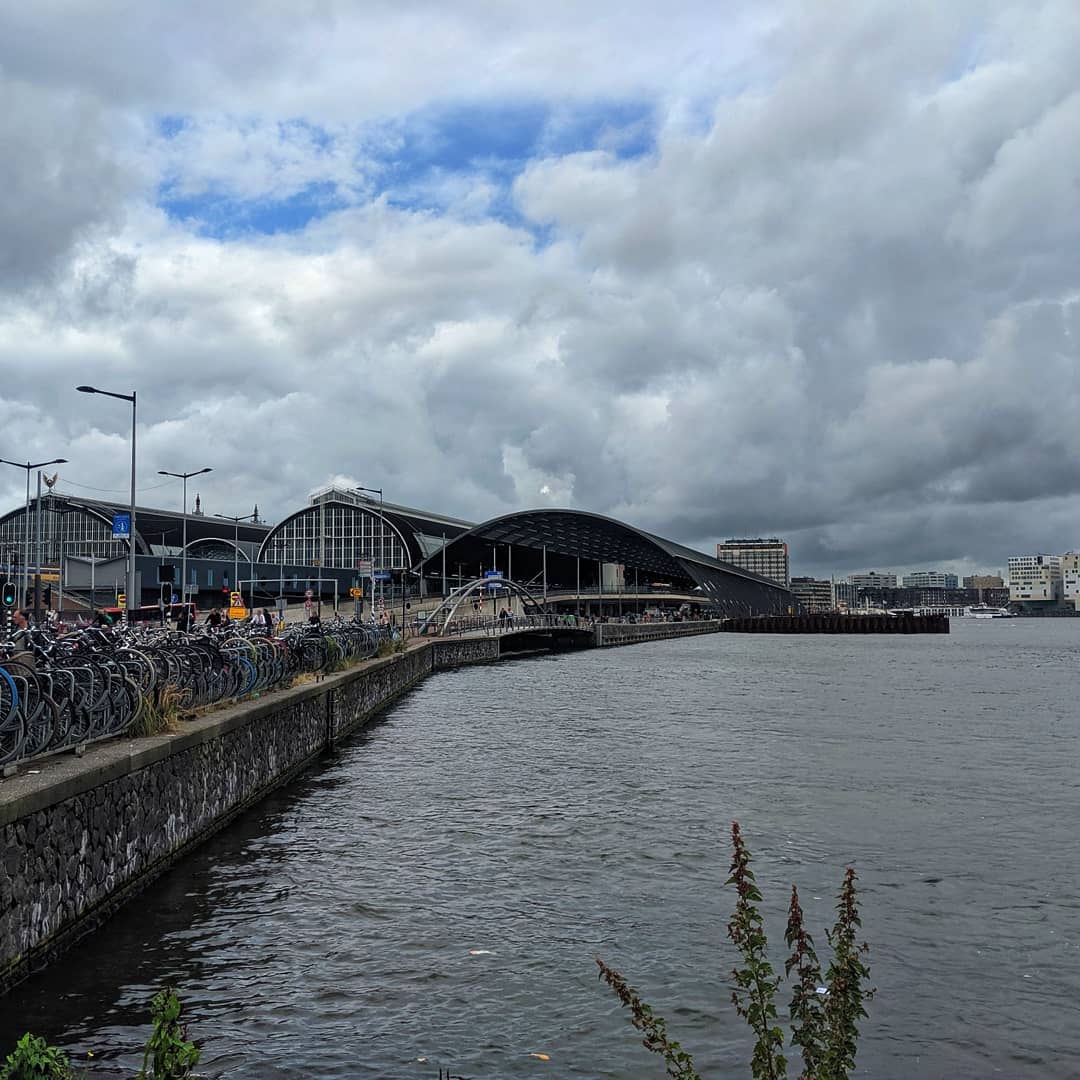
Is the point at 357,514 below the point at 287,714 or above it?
above

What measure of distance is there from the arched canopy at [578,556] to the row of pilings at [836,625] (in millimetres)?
5358

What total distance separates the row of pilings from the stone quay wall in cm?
14845

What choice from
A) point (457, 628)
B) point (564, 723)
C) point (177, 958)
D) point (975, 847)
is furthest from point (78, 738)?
point (457, 628)

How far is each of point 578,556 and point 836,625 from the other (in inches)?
2083

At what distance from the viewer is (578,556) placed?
14225 cm

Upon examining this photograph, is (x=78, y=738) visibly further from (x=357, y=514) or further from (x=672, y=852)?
(x=357, y=514)

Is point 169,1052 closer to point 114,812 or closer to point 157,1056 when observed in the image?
point 157,1056

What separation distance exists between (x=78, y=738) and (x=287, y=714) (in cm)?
995

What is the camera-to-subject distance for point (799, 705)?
135 feet

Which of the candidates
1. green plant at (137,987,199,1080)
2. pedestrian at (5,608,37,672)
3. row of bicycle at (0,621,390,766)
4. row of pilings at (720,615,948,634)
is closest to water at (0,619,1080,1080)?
row of bicycle at (0,621,390,766)

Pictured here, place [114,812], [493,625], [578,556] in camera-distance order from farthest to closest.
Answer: [578,556]
[493,625]
[114,812]

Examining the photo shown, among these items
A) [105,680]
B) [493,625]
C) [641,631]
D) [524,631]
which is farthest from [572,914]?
[641,631]

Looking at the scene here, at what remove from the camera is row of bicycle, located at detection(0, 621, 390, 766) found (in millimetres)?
11234

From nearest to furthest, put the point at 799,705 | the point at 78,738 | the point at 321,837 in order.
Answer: the point at 78,738 < the point at 321,837 < the point at 799,705
